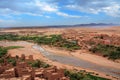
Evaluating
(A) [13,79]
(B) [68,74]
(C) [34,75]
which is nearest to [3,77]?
(A) [13,79]

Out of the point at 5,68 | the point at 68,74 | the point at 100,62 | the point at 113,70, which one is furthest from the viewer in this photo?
the point at 100,62

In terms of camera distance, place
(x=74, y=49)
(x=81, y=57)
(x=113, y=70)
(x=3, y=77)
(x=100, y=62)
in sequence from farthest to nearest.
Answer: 1. (x=74, y=49)
2. (x=81, y=57)
3. (x=100, y=62)
4. (x=113, y=70)
5. (x=3, y=77)

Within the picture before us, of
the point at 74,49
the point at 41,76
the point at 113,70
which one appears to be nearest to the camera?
the point at 41,76

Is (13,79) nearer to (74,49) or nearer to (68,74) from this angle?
(68,74)

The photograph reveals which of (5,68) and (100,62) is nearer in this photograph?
(5,68)

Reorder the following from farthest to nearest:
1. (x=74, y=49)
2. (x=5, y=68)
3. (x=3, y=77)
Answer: (x=74, y=49) → (x=5, y=68) → (x=3, y=77)

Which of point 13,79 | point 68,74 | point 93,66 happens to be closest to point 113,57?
point 93,66

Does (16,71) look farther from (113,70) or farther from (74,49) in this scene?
(74,49)

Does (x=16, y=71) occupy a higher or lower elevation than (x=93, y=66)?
higher

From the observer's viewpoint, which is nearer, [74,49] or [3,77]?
[3,77]
